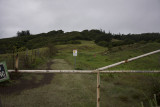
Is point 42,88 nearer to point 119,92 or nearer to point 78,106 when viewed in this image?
point 78,106

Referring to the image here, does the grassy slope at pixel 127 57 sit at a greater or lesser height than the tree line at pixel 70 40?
lesser

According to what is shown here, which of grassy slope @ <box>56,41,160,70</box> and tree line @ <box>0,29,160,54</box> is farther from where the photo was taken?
tree line @ <box>0,29,160,54</box>

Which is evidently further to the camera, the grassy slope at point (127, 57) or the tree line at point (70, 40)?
the tree line at point (70, 40)

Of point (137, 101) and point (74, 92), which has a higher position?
point (74, 92)

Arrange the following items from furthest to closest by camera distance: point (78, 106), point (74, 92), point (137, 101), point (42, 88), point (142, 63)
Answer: point (142, 63) < point (42, 88) < point (74, 92) < point (137, 101) < point (78, 106)

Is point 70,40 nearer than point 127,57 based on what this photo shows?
No

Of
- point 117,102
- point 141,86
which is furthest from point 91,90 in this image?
point 141,86

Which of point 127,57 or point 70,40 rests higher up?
point 70,40

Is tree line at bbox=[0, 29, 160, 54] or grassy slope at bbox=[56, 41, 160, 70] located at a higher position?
tree line at bbox=[0, 29, 160, 54]

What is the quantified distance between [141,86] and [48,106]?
2681 mm

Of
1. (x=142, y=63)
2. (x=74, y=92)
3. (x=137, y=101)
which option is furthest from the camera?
(x=142, y=63)

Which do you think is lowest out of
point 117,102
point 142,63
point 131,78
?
point 117,102

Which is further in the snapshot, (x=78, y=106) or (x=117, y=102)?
(x=117, y=102)

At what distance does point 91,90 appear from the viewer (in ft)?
11.4
